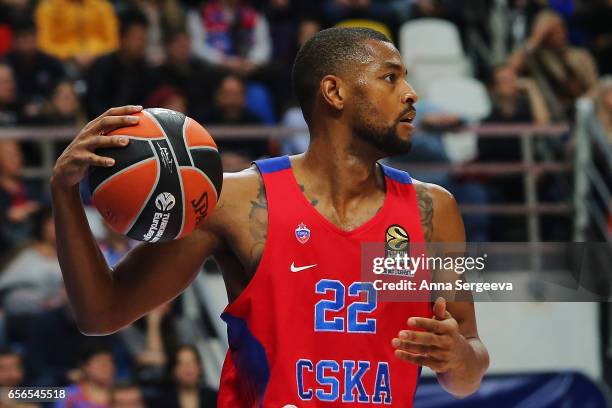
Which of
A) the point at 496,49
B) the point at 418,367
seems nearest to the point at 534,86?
the point at 496,49

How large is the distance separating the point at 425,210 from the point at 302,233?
430mm

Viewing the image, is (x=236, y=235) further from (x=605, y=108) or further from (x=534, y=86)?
(x=534, y=86)

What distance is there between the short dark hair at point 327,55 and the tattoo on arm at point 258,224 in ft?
1.18

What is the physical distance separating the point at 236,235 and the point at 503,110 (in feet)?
18.7

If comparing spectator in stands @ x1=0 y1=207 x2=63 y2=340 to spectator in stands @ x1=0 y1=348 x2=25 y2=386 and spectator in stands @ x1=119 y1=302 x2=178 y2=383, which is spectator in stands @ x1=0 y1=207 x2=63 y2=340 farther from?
spectator in stands @ x1=119 y1=302 x2=178 y2=383

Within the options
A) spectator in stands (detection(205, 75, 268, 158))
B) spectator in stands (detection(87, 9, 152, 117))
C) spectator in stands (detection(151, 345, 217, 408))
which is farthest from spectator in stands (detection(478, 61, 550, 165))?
spectator in stands (detection(151, 345, 217, 408))

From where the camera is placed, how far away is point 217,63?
31.0ft

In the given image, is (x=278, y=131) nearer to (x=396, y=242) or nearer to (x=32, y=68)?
(x=32, y=68)

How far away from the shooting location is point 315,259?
10.9 feet

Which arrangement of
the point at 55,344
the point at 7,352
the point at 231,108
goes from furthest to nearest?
the point at 231,108, the point at 55,344, the point at 7,352

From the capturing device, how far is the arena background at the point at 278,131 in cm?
674

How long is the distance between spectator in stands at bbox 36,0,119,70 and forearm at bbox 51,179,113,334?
257 inches

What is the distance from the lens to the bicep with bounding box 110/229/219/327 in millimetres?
3291

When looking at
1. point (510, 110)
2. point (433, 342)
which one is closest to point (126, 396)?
point (433, 342)
